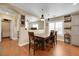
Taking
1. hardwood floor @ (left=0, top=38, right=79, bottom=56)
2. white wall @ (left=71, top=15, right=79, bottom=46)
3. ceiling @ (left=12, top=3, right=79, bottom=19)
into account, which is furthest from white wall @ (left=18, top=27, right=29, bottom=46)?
white wall @ (left=71, top=15, right=79, bottom=46)

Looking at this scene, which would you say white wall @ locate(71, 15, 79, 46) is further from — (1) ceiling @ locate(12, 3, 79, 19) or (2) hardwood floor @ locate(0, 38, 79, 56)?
(1) ceiling @ locate(12, 3, 79, 19)

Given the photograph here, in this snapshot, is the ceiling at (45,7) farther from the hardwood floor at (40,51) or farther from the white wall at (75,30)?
the hardwood floor at (40,51)

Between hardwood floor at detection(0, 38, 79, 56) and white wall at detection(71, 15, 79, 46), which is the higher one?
white wall at detection(71, 15, 79, 46)

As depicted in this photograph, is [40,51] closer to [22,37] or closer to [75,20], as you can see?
[22,37]

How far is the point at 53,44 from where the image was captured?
203 inches

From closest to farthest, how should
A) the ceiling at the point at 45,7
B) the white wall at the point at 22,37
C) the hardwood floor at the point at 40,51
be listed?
the ceiling at the point at 45,7, the hardwood floor at the point at 40,51, the white wall at the point at 22,37

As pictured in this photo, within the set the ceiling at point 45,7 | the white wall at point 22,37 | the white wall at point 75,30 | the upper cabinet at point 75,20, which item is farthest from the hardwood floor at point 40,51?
the ceiling at point 45,7


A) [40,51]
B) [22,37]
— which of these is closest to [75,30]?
[40,51]

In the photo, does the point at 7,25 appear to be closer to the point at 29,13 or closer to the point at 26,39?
the point at 26,39

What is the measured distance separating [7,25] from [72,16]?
4.89 m

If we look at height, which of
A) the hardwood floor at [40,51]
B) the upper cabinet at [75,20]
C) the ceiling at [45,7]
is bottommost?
the hardwood floor at [40,51]

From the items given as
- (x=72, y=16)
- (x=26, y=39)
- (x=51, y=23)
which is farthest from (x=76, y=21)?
(x=26, y=39)

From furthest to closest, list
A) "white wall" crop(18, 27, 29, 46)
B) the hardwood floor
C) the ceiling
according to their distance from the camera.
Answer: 1. "white wall" crop(18, 27, 29, 46)
2. the hardwood floor
3. the ceiling

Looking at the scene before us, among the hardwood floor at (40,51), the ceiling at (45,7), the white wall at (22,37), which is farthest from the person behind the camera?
the white wall at (22,37)
